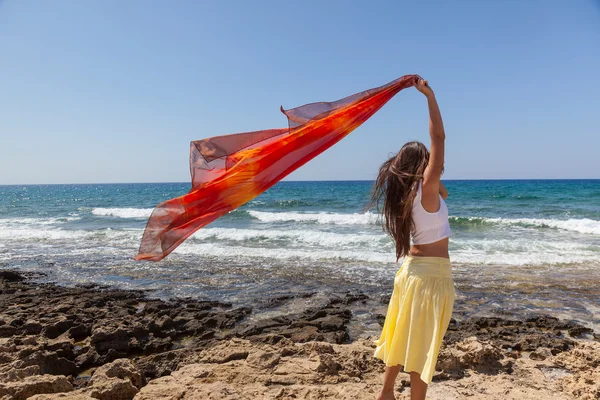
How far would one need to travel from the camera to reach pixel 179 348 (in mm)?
Result: 4836

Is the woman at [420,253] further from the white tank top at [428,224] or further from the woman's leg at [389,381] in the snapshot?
the woman's leg at [389,381]

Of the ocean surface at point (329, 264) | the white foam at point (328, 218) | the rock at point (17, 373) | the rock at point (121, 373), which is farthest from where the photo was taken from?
the white foam at point (328, 218)

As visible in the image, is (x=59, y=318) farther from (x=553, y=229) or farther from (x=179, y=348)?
(x=553, y=229)

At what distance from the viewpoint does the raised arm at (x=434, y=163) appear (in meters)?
2.47

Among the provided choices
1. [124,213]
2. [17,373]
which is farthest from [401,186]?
[124,213]

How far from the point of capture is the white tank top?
258cm

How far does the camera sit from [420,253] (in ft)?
8.80

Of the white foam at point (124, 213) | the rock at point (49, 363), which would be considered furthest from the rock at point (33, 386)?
the white foam at point (124, 213)

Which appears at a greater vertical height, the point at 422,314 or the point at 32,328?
the point at 422,314

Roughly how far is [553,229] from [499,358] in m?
16.1

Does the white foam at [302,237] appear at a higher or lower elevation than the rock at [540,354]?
lower

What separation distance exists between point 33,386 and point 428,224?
11.2ft

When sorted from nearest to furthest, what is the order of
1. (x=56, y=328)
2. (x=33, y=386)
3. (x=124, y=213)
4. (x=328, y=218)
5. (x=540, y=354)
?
(x=33, y=386)
(x=540, y=354)
(x=56, y=328)
(x=328, y=218)
(x=124, y=213)

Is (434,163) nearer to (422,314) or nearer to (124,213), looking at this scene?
(422,314)
